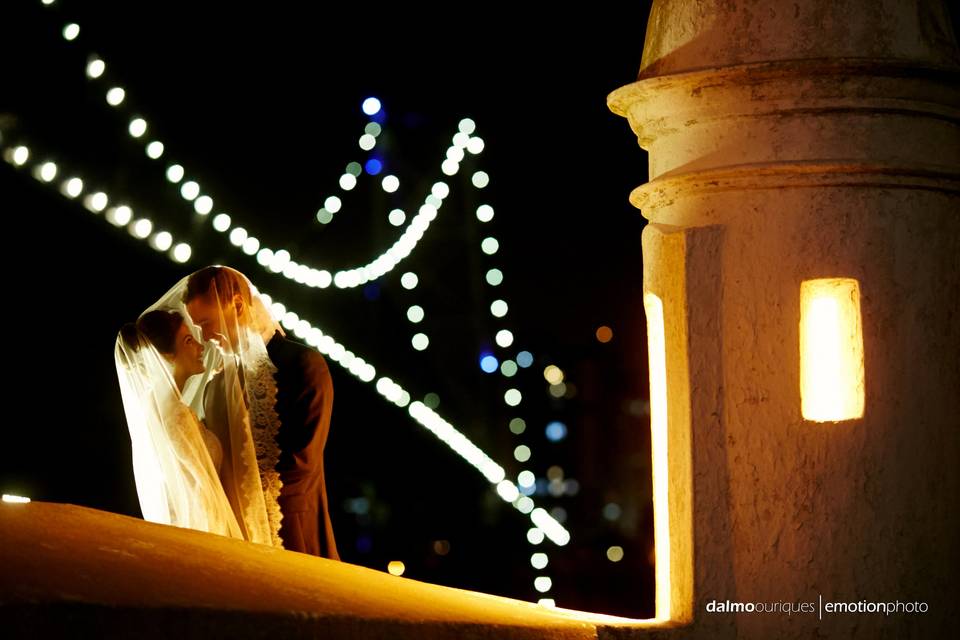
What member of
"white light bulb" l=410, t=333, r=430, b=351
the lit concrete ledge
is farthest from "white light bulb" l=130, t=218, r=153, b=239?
"white light bulb" l=410, t=333, r=430, b=351

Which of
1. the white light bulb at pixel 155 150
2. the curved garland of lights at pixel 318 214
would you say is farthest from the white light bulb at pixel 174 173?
the white light bulb at pixel 155 150

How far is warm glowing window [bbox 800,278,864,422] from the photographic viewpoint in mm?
4125

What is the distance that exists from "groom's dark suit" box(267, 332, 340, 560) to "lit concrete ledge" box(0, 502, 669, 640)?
1586 millimetres

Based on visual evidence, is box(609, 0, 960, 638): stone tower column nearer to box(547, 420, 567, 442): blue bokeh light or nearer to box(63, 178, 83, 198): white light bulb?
box(63, 178, 83, 198): white light bulb

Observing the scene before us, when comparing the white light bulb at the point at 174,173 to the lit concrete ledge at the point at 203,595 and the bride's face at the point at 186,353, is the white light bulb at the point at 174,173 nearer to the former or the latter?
the bride's face at the point at 186,353

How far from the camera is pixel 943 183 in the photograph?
13.8 feet

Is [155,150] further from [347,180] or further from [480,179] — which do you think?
[480,179]

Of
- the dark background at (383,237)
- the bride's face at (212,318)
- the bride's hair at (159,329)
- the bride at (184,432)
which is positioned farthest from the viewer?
the dark background at (383,237)

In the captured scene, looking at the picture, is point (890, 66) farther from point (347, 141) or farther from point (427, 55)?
point (427, 55)

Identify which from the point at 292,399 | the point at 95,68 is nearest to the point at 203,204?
the point at 95,68

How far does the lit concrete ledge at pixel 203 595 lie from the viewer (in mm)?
3225

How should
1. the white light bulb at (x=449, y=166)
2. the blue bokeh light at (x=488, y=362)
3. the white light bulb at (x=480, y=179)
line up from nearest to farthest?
the white light bulb at (x=449, y=166), the white light bulb at (x=480, y=179), the blue bokeh light at (x=488, y=362)

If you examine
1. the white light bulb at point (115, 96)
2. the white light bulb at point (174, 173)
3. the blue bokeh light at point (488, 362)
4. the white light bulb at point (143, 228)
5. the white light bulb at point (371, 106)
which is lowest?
the blue bokeh light at point (488, 362)

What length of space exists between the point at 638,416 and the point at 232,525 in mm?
9070
